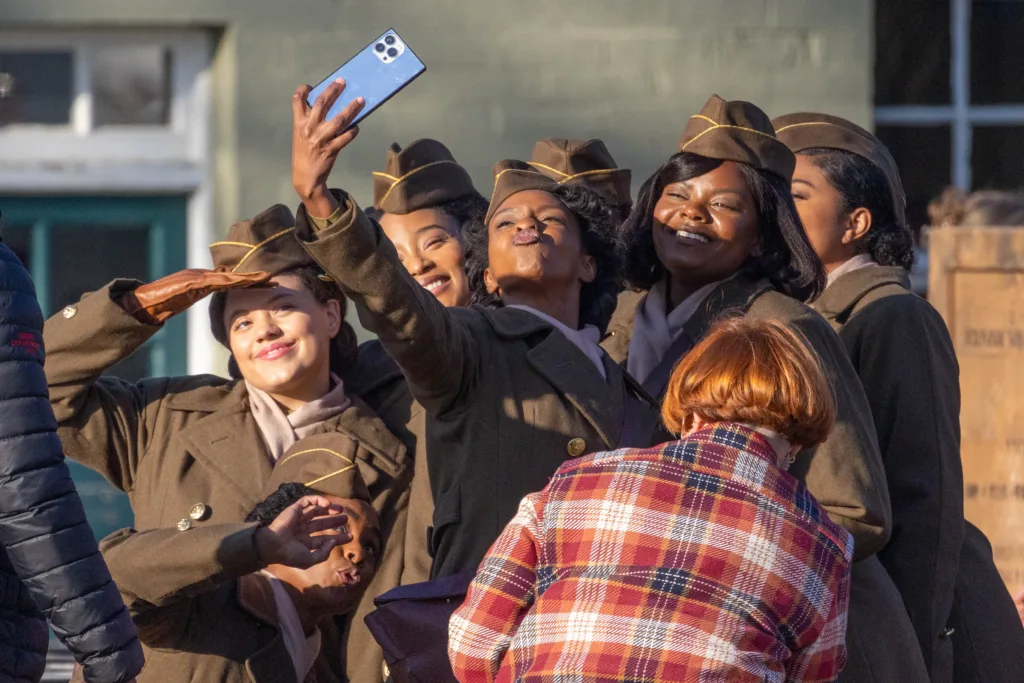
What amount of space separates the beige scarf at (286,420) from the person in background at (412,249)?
6.2 inches

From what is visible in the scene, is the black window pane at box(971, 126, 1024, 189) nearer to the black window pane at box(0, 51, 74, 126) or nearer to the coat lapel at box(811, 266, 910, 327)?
the coat lapel at box(811, 266, 910, 327)

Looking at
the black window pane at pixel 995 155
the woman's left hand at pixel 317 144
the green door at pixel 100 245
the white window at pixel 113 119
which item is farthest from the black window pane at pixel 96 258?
the woman's left hand at pixel 317 144

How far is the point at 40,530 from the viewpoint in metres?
3.06

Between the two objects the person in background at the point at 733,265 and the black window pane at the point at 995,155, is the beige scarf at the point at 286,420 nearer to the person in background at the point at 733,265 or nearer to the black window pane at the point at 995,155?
the person in background at the point at 733,265

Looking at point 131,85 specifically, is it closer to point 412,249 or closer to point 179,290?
point 412,249

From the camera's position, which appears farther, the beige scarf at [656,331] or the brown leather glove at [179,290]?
the brown leather glove at [179,290]

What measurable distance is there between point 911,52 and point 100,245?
10.1ft

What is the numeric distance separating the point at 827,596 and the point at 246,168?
3952mm

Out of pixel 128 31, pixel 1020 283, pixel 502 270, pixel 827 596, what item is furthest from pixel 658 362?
pixel 128 31

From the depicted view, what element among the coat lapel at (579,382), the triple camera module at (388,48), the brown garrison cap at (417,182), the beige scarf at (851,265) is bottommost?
the coat lapel at (579,382)

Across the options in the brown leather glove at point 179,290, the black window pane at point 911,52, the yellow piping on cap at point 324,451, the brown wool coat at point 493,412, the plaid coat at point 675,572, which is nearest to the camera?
the plaid coat at point 675,572

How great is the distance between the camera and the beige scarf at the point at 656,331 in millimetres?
3629

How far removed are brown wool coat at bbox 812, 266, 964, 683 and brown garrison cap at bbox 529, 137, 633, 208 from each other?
→ 0.73 meters

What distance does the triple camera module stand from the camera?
309 centimetres
